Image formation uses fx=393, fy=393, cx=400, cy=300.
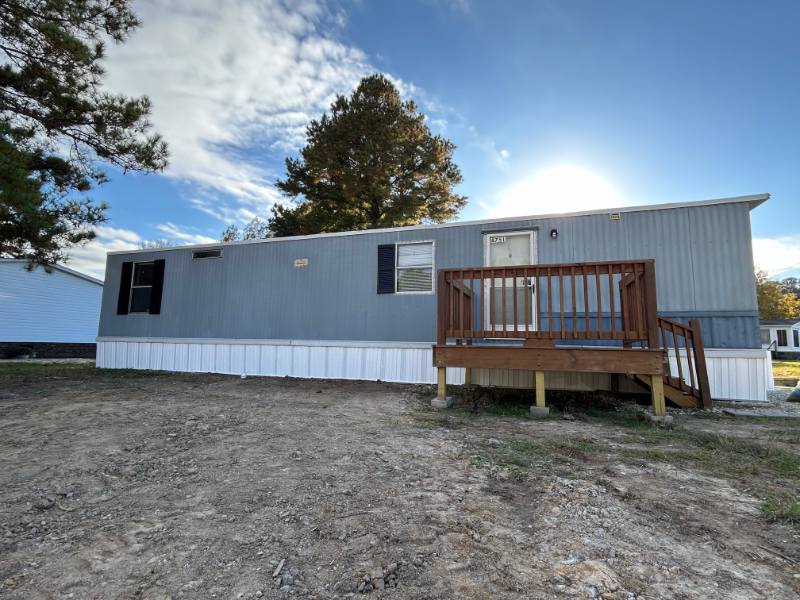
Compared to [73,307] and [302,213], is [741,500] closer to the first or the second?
[302,213]

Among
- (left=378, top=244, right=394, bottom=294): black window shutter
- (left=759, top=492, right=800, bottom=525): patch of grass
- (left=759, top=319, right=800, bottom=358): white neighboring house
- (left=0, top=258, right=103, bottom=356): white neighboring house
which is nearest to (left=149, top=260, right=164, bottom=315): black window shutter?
(left=378, top=244, right=394, bottom=294): black window shutter

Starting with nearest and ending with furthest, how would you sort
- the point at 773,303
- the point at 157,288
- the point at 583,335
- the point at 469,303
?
the point at 583,335, the point at 469,303, the point at 157,288, the point at 773,303

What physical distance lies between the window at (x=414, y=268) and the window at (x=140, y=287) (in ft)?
19.0

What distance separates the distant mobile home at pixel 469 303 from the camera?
4.63m

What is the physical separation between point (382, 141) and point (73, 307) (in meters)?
14.6

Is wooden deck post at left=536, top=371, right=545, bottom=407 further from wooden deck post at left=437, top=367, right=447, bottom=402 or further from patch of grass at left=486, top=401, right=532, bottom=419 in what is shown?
wooden deck post at left=437, top=367, right=447, bottom=402

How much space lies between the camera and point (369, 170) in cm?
1562

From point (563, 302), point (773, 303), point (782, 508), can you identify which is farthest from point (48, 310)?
point (773, 303)

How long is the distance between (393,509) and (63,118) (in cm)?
849

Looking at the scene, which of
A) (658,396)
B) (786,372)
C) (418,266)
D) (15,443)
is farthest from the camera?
(786,372)

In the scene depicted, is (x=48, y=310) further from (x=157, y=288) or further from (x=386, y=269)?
(x=386, y=269)

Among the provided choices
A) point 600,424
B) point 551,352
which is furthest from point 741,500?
point 551,352

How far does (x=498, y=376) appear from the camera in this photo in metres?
5.86

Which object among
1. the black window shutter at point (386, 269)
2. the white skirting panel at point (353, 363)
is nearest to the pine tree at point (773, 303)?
the white skirting panel at point (353, 363)
